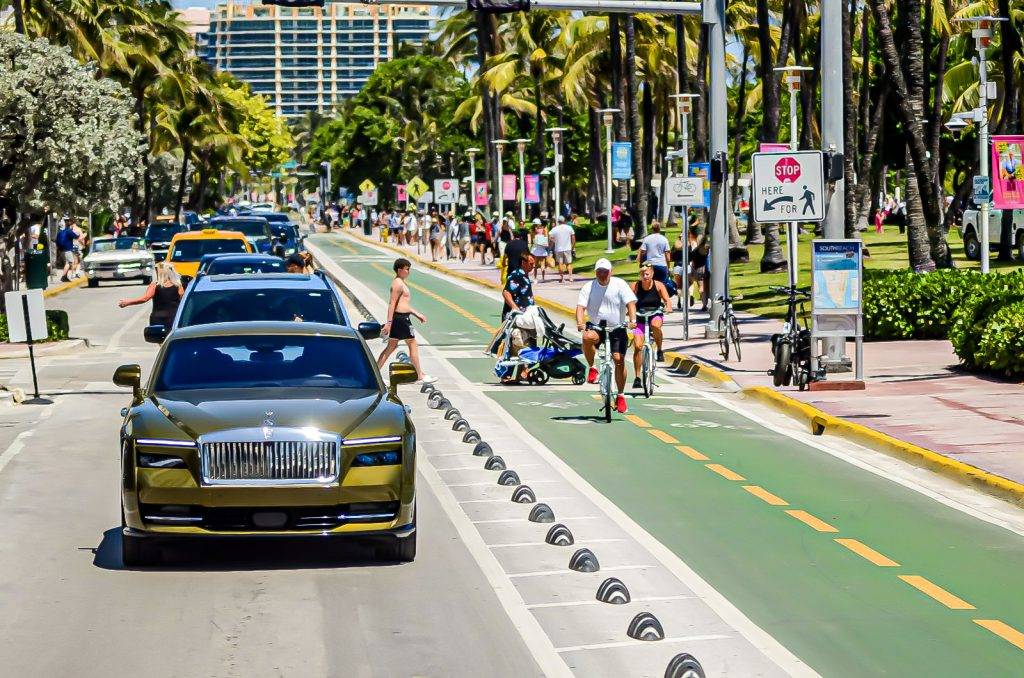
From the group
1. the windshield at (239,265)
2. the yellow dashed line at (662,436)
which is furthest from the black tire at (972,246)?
the yellow dashed line at (662,436)

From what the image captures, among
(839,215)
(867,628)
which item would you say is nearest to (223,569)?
(867,628)

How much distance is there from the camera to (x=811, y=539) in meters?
12.1

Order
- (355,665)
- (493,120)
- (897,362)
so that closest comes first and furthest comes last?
(355,665) < (897,362) < (493,120)

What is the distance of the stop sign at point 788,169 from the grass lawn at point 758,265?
9346 millimetres

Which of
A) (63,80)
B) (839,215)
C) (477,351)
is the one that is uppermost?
(63,80)

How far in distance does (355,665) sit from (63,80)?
2538cm

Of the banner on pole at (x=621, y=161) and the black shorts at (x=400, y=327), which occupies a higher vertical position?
the banner on pole at (x=621, y=161)

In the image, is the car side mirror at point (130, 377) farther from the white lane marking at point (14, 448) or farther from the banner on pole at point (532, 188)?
the banner on pole at point (532, 188)

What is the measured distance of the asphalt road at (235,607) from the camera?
8.52 meters

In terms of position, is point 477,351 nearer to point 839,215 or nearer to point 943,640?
point 839,215

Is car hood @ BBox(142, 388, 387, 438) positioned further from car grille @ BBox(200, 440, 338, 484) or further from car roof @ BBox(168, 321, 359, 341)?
car roof @ BBox(168, 321, 359, 341)

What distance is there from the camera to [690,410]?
20750mm

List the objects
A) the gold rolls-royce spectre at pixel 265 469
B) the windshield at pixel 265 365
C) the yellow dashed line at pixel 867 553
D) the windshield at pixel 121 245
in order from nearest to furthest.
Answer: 1. the gold rolls-royce spectre at pixel 265 469
2. the yellow dashed line at pixel 867 553
3. the windshield at pixel 265 365
4. the windshield at pixel 121 245

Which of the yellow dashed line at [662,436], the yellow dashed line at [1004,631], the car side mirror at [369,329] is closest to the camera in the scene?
the yellow dashed line at [1004,631]
